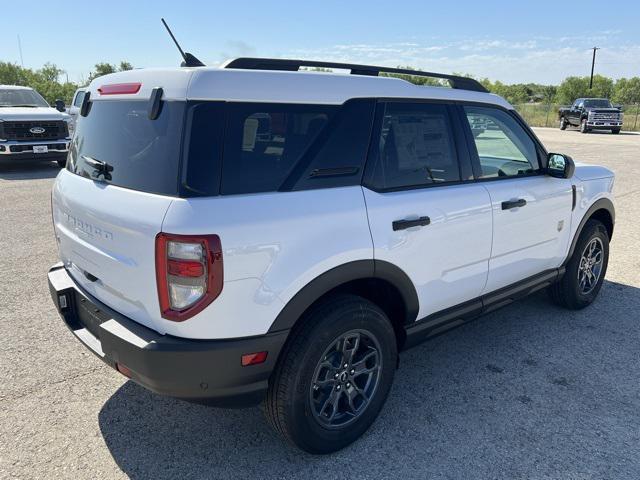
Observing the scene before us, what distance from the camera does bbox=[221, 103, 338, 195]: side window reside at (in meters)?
2.26

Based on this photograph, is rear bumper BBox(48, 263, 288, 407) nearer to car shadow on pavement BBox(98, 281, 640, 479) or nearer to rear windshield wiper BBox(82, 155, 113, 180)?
car shadow on pavement BBox(98, 281, 640, 479)

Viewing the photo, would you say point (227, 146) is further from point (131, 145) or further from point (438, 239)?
point (438, 239)

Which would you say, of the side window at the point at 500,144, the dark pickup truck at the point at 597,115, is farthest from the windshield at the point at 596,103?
the side window at the point at 500,144

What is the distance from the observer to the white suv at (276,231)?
7.21 ft

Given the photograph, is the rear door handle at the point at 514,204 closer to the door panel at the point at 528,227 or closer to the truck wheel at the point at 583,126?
the door panel at the point at 528,227

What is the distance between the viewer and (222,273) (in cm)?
215

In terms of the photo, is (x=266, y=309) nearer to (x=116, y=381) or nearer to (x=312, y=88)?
(x=312, y=88)

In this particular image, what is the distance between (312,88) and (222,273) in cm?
102

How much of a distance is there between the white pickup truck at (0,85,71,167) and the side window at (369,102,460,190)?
451 inches

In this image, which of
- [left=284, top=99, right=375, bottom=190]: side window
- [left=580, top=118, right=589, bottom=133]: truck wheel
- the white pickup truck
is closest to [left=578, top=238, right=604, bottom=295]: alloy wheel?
[left=284, top=99, right=375, bottom=190]: side window

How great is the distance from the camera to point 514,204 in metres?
Result: 3.47

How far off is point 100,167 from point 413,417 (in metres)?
2.20

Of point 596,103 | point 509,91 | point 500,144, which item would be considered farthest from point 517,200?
point 509,91

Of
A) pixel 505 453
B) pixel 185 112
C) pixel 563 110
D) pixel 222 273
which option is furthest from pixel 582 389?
pixel 563 110
